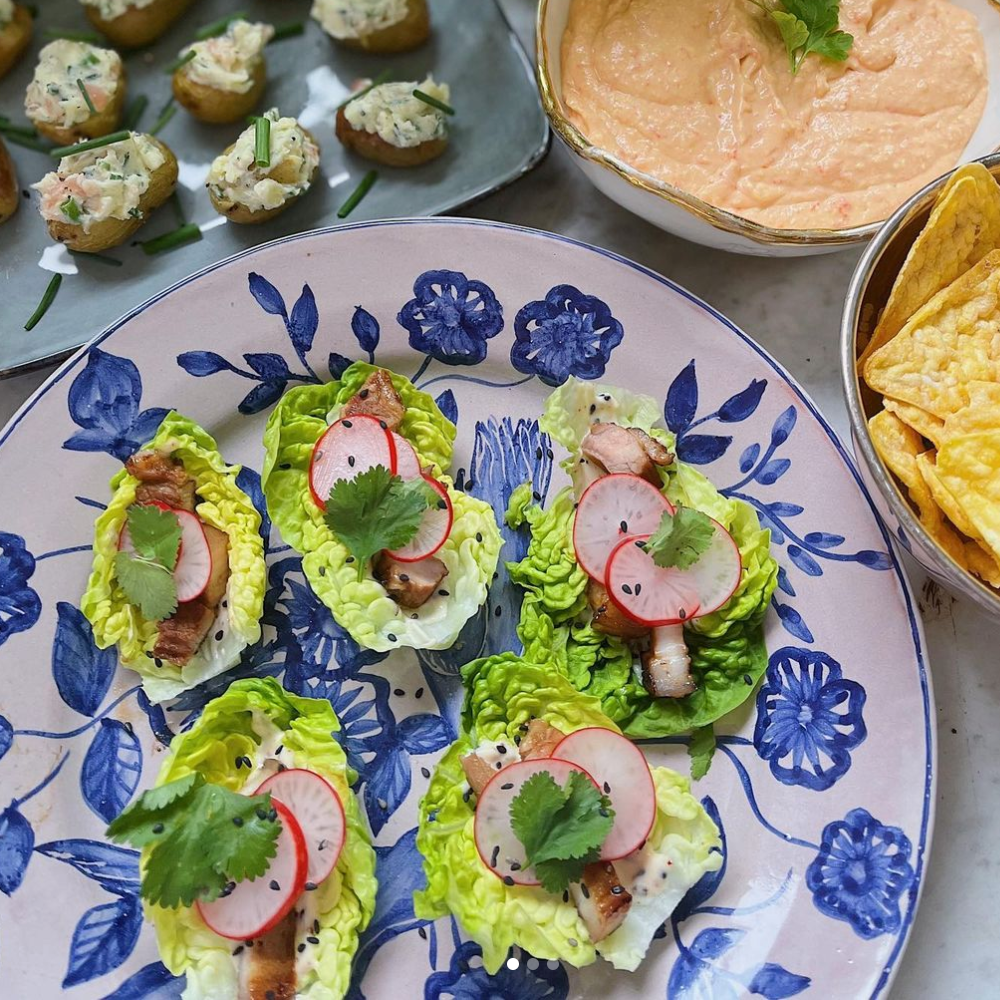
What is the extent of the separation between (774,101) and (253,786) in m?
2.05

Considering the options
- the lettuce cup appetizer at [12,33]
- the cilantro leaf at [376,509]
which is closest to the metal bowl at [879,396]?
the cilantro leaf at [376,509]

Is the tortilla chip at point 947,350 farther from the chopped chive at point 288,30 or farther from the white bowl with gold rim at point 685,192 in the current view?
the chopped chive at point 288,30

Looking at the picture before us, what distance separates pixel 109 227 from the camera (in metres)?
2.66

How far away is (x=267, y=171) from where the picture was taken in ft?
8.75

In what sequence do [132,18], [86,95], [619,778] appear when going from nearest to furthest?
[619,778]
[86,95]
[132,18]

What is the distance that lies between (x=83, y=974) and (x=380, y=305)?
170cm

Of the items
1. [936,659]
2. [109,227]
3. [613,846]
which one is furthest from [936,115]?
[109,227]

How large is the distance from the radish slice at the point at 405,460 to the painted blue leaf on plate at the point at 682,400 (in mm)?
629

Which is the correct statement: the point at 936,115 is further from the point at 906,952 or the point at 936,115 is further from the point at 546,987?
the point at 546,987

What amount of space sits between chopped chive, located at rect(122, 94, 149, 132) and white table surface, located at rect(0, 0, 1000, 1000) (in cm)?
53

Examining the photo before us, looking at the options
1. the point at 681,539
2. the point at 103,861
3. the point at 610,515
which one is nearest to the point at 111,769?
the point at 103,861

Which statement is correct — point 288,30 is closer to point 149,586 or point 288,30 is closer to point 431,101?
point 431,101

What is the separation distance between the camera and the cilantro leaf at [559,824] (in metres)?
2.17

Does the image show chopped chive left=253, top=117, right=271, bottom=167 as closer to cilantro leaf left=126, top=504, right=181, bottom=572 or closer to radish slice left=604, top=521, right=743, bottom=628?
cilantro leaf left=126, top=504, right=181, bottom=572
